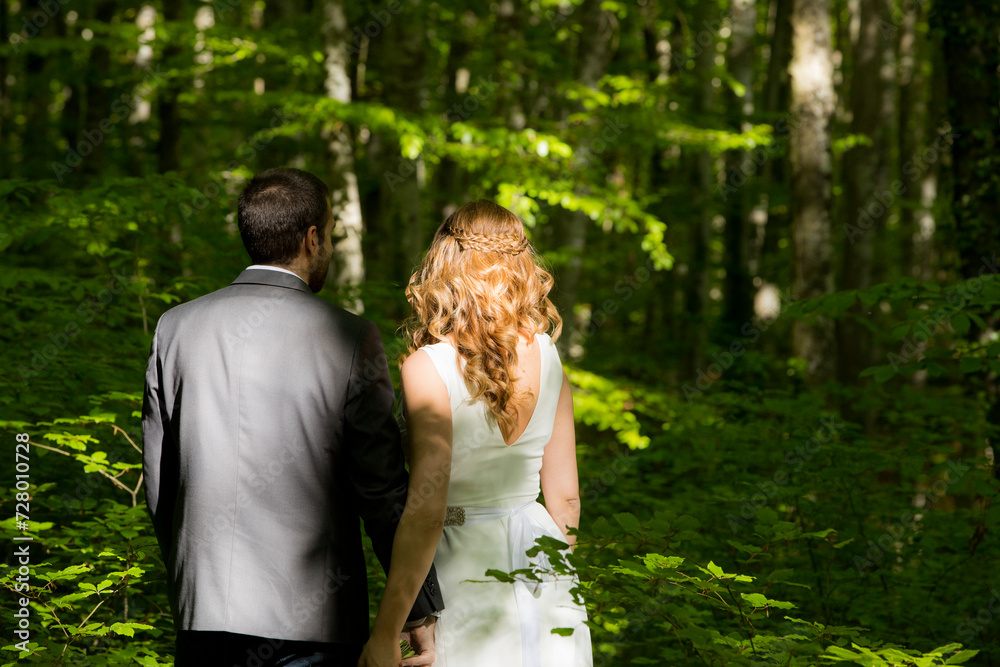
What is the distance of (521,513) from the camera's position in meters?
2.28

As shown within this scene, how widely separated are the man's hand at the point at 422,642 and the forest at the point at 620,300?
0.41 meters

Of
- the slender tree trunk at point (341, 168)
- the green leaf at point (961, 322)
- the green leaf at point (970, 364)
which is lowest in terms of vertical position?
the green leaf at point (970, 364)

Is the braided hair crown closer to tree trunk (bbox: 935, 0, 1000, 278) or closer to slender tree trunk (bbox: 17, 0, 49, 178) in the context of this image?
tree trunk (bbox: 935, 0, 1000, 278)

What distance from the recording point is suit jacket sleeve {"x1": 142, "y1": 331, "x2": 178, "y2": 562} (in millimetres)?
2031

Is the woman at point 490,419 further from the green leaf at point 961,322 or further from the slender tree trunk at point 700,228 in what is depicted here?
the slender tree trunk at point 700,228

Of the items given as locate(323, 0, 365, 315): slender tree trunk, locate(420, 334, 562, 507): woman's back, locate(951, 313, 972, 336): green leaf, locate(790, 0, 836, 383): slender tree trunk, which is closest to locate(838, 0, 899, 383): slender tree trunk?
locate(790, 0, 836, 383): slender tree trunk

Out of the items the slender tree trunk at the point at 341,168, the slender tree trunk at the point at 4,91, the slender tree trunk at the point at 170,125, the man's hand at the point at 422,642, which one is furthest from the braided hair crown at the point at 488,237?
the slender tree trunk at the point at 4,91

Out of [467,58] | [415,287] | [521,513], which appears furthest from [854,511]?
[467,58]

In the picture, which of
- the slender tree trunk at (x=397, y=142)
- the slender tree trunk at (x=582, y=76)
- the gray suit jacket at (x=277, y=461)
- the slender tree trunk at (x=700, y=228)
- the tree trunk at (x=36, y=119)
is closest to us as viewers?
the gray suit jacket at (x=277, y=461)

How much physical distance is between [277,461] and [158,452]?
0.41 m

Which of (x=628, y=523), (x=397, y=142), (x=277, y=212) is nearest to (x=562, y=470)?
(x=628, y=523)

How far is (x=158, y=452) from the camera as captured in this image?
2043mm

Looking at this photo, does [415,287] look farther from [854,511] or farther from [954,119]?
[954,119]

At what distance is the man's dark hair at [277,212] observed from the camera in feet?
6.49
